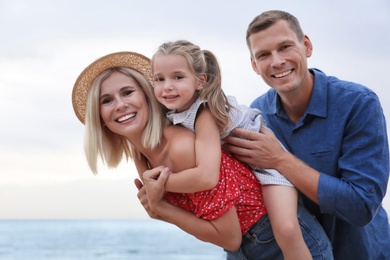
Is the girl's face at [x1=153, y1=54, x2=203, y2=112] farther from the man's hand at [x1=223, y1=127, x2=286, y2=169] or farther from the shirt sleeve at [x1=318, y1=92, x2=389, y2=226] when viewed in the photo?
the shirt sleeve at [x1=318, y1=92, x2=389, y2=226]

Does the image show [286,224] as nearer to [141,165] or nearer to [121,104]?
[141,165]

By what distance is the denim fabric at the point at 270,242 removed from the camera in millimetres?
3365

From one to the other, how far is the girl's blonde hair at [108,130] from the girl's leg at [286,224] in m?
0.70

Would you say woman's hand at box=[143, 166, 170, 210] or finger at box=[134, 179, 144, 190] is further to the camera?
finger at box=[134, 179, 144, 190]

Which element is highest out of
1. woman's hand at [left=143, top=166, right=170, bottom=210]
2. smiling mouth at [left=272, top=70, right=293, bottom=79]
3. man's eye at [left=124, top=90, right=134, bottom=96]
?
smiling mouth at [left=272, top=70, right=293, bottom=79]

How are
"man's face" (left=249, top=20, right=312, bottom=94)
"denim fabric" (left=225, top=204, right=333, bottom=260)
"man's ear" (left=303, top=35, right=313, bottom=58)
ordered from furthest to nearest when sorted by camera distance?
"man's ear" (left=303, top=35, right=313, bottom=58) < "man's face" (left=249, top=20, right=312, bottom=94) < "denim fabric" (left=225, top=204, right=333, bottom=260)

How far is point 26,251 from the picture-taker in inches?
997

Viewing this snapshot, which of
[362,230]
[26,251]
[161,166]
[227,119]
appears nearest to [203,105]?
[227,119]

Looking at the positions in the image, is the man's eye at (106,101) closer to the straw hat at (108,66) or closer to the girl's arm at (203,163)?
the straw hat at (108,66)

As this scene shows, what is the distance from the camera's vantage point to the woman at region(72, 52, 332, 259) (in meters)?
3.28

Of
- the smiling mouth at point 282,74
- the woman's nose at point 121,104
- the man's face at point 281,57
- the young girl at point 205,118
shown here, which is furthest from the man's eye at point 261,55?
the woman's nose at point 121,104

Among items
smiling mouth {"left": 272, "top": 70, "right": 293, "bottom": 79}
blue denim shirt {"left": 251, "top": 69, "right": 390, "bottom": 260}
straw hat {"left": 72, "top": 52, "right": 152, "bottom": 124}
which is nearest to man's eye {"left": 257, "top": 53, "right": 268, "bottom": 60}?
smiling mouth {"left": 272, "top": 70, "right": 293, "bottom": 79}

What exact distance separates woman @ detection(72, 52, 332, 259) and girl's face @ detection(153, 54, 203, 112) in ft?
0.42

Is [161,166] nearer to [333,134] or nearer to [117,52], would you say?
[117,52]
